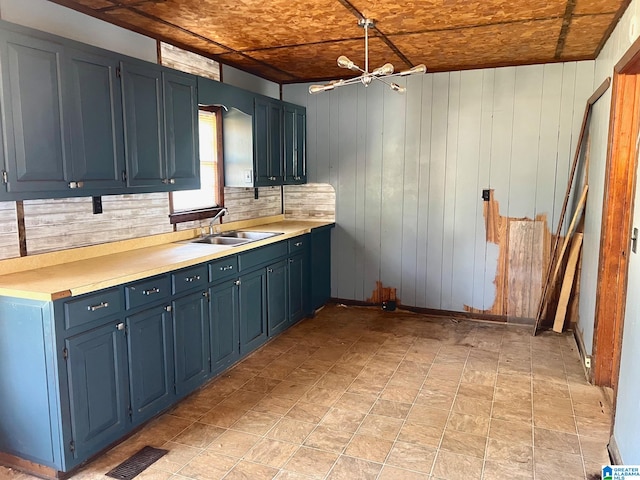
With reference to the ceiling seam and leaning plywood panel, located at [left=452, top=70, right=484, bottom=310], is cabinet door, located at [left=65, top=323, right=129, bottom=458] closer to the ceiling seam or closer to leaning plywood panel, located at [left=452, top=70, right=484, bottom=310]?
the ceiling seam

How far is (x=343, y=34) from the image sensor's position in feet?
11.4

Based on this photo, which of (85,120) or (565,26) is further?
(565,26)

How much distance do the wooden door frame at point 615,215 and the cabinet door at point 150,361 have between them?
2.61 meters

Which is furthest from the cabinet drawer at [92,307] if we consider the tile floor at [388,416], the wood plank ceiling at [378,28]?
the wood plank ceiling at [378,28]

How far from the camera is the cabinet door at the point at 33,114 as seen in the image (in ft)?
7.28

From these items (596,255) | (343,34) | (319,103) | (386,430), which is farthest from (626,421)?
(319,103)

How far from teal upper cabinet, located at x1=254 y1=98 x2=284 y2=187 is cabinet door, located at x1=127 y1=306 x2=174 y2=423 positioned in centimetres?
186

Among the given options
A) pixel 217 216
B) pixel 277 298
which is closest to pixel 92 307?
pixel 217 216

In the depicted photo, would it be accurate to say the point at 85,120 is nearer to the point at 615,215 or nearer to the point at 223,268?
the point at 223,268

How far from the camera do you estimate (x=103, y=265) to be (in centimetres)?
278

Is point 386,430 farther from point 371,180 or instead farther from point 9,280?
point 371,180

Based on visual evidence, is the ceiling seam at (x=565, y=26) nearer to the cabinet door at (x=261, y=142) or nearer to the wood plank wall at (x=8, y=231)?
the cabinet door at (x=261, y=142)

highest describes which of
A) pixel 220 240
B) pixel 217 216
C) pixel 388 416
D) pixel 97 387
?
pixel 217 216

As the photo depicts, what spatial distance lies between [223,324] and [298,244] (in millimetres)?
1330
